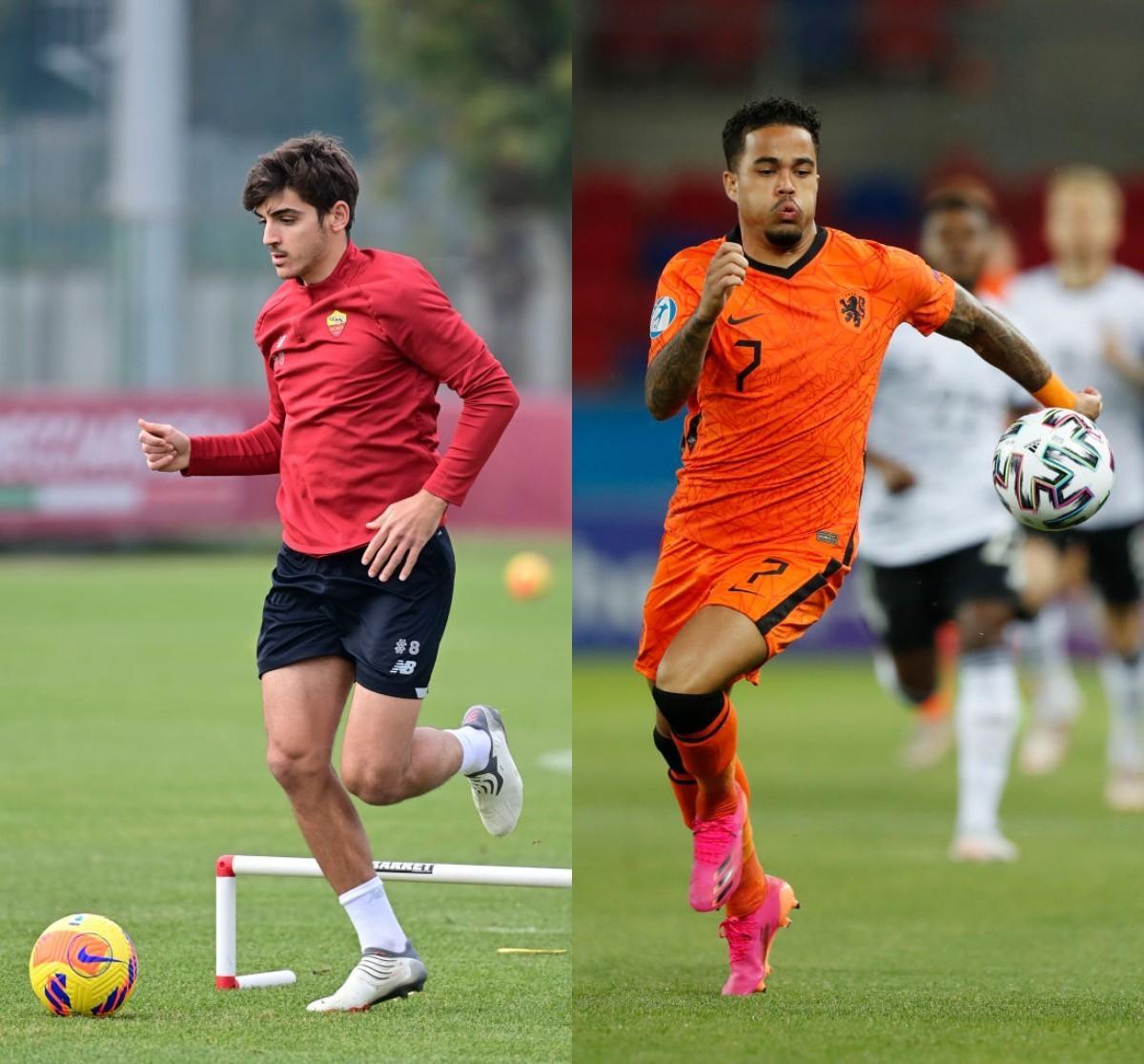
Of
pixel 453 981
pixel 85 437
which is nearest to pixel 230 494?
pixel 85 437

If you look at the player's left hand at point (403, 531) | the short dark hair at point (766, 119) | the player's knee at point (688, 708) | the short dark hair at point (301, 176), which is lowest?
the player's knee at point (688, 708)

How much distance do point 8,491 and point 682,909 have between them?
1756 centimetres

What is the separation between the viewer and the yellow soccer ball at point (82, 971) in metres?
5.72

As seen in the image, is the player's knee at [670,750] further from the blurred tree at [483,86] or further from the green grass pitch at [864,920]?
the blurred tree at [483,86]

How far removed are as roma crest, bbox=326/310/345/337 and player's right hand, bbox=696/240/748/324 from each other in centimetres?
102

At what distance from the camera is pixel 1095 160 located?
101 feet

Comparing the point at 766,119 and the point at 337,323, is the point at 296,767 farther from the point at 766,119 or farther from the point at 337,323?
the point at 766,119

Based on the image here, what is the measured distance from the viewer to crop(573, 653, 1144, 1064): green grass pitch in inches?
217

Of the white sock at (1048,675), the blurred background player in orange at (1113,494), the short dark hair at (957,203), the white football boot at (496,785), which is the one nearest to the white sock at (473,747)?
the white football boot at (496,785)

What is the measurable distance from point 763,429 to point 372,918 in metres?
1.62

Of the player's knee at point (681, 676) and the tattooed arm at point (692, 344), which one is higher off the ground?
the tattooed arm at point (692, 344)

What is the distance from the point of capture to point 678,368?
5.48 m

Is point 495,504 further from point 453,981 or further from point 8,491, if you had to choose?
point 453,981

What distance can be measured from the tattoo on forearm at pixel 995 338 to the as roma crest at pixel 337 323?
1.57m
